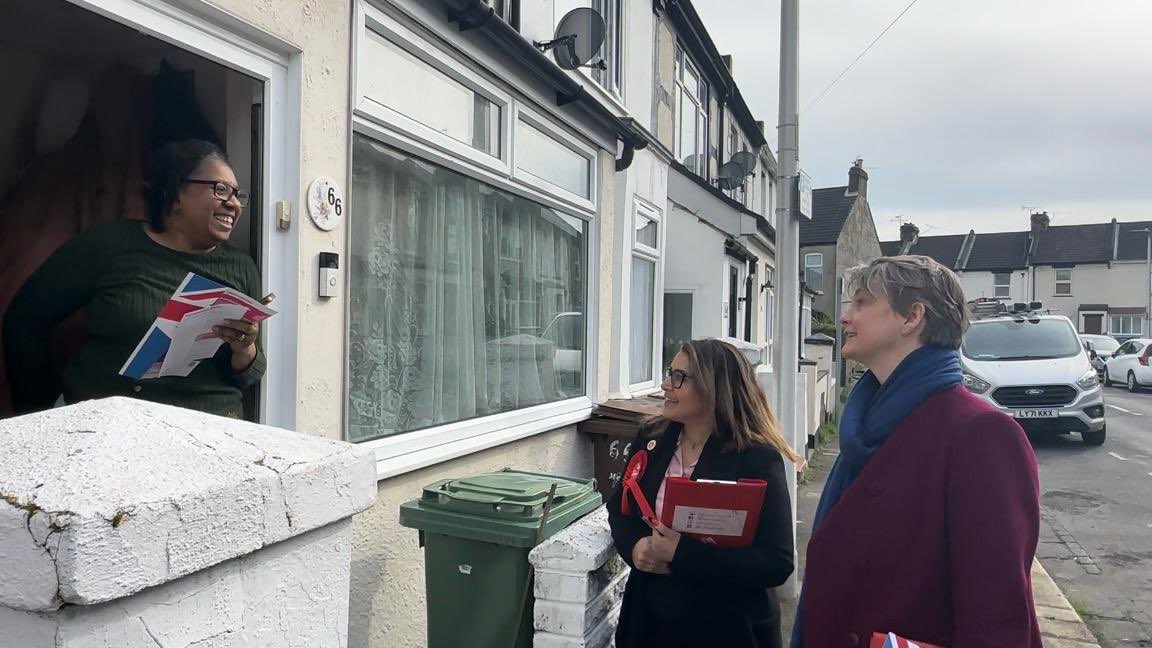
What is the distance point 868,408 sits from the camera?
2215 millimetres

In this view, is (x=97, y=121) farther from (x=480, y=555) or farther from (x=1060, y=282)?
(x=1060, y=282)

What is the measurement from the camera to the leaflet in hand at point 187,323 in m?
2.28

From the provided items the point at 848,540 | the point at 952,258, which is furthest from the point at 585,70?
the point at 952,258

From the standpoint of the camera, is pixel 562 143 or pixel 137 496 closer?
pixel 137 496

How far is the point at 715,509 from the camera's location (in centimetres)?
247

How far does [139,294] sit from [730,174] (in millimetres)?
12658

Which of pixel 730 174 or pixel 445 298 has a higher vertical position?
pixel 730 174

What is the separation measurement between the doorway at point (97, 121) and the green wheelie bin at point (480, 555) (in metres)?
0.87

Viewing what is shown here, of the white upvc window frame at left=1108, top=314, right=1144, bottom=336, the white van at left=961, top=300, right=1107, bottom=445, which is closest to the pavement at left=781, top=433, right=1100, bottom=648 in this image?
the white van at left=961, top=300, right=1107, bottom=445

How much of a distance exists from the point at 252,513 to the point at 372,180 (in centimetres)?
278

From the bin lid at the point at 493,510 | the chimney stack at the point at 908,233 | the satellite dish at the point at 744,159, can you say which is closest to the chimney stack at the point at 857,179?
the chimney stack at the point at 908,233

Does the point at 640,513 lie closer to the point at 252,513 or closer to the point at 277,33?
the point at 252,513

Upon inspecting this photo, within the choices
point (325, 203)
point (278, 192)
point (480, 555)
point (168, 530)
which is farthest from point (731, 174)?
point (168, 530)

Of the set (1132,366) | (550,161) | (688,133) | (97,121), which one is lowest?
(1132,366)
